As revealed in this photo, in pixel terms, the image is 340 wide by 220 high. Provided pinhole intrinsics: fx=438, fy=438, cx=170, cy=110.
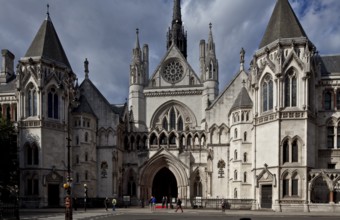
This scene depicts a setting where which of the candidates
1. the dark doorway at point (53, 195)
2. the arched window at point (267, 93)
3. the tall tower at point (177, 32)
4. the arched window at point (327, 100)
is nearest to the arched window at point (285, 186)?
the arched window at point (267, 93)

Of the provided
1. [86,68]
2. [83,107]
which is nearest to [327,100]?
[83,107]

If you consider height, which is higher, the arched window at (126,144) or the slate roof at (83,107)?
the slate roof at (83,107)

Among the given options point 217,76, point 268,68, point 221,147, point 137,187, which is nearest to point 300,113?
point 268,68

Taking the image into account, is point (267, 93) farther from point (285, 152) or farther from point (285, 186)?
point (285, 186)

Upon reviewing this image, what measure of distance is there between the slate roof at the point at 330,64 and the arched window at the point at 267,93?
6.85 meters

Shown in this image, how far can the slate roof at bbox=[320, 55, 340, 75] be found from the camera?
50.4 metres

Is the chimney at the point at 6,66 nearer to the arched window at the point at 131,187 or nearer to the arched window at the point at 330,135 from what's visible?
the arched window at the point at 131,187

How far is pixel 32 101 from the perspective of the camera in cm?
5356

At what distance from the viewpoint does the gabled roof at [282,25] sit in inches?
1885

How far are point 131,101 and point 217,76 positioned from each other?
13.7 meters

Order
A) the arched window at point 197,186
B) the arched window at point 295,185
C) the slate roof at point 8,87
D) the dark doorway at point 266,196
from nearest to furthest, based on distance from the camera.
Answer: the arched window at point 295,185 → the dark doorway at point 266,196 → the slate roof at point 8,87 → the arched window at point 197,186

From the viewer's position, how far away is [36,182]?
172 ft

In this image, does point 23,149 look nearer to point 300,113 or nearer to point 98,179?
point 98,179

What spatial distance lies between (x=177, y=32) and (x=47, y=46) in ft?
113
